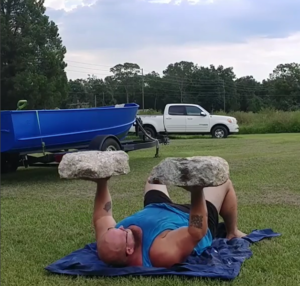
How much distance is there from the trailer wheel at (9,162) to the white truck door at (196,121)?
1226 centimetres

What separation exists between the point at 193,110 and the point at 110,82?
46.2m

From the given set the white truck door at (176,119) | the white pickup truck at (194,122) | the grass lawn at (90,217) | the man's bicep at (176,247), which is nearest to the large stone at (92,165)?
the man's bicep at (176,247)

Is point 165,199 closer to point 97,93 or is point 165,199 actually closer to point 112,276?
point 112,276

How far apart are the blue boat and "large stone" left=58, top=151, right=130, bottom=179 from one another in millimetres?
4235

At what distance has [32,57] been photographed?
116ft

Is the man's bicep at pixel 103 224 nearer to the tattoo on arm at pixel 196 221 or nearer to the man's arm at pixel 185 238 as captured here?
the man's arm at pixel 185 238

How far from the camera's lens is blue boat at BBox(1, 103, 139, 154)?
24.2 feet

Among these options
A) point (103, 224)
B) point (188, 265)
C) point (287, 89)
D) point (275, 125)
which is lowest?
point (275, 125)

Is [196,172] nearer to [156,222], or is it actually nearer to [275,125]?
[156,222]

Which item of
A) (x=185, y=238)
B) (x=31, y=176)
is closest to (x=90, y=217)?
(x=185, y=238)

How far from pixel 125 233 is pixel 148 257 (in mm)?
256

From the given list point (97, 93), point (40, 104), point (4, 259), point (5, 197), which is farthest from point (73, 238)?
point (97, 93)

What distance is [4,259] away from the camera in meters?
3.77

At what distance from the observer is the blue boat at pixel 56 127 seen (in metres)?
7.39
